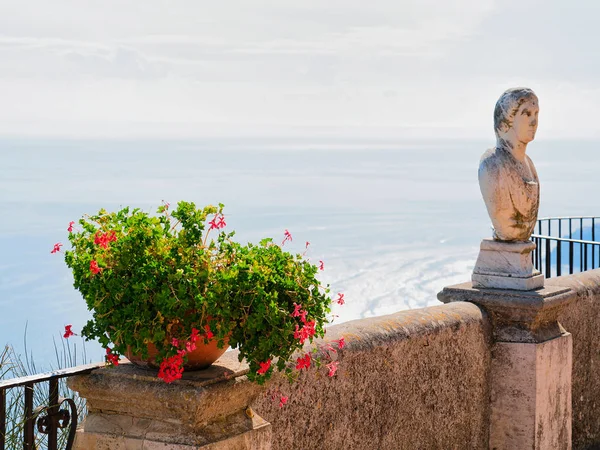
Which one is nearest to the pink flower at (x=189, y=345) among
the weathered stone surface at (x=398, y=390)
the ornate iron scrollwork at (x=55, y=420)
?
the ornate iron scrollwork at (x=55, y=420)

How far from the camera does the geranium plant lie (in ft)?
10.0

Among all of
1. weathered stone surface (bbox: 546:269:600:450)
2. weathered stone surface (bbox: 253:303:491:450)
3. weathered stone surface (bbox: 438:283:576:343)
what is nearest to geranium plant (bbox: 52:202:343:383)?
weathered stone surface (bbox: 253:303:491:450)

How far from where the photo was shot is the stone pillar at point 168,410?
3.16 metres

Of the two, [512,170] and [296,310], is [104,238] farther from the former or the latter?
[512,170]

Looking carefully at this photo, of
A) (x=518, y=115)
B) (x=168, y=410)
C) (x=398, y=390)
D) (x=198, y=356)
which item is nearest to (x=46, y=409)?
(x=168, y=410)

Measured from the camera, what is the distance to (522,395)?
561 centimetres

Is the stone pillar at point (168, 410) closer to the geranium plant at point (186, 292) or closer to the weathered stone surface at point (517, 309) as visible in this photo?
the geranium plant at point (186, 292)

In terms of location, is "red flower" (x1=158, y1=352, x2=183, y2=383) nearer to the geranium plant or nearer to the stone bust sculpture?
the geranium plant

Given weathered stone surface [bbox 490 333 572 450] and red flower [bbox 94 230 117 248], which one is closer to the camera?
red flower [bbox 94 230 117 248]

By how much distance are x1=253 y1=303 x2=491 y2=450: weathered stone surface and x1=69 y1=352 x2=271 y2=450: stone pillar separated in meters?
0.46

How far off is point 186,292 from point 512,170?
3.04 m

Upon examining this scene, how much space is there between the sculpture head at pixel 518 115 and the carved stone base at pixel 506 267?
614 mm

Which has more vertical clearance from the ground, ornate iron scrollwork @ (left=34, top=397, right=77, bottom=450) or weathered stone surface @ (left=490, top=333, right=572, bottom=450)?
ornate iron scrollwork @ (left=34, top=397, right=77, bottom=450)

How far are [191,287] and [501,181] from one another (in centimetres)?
297
